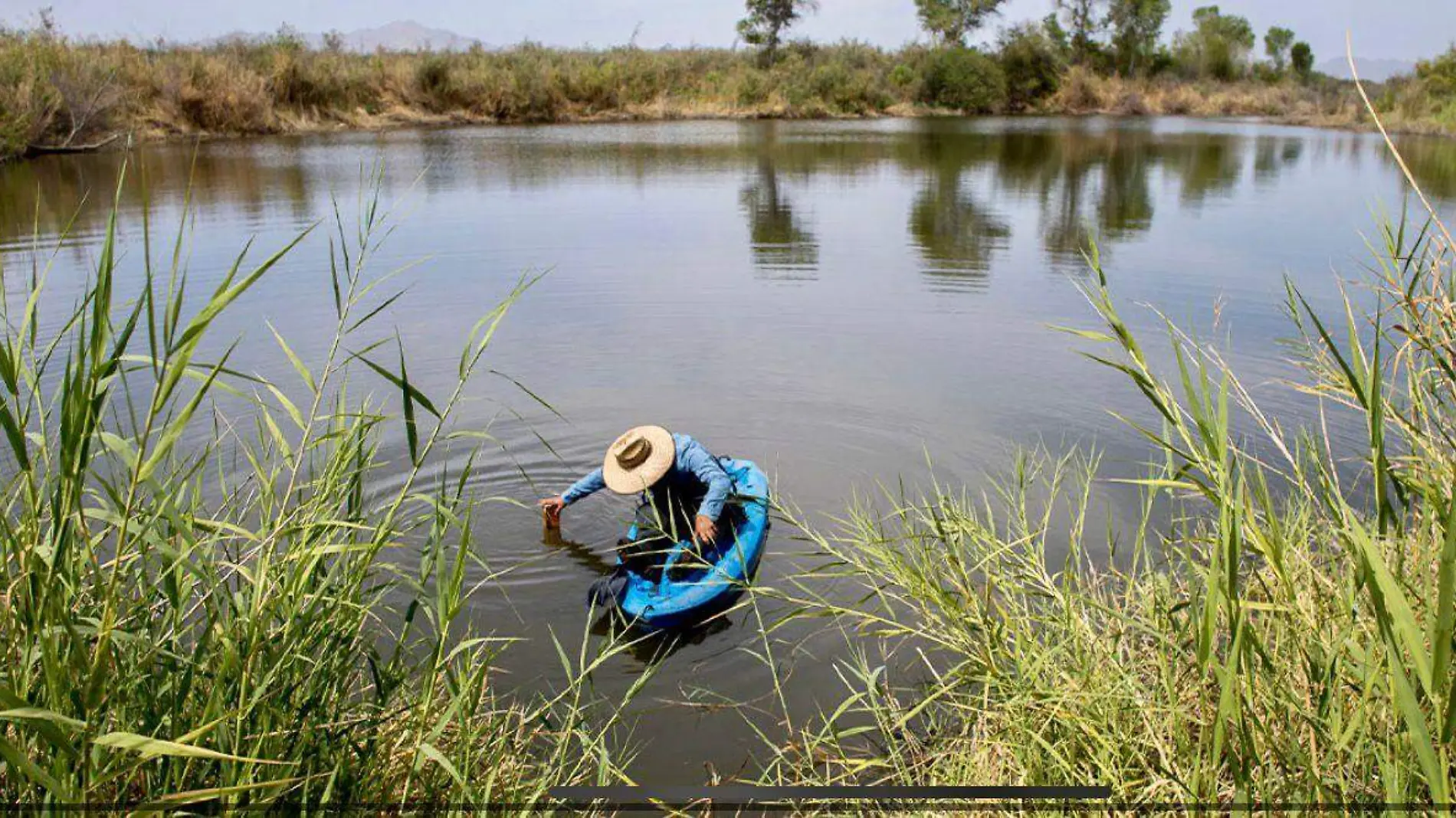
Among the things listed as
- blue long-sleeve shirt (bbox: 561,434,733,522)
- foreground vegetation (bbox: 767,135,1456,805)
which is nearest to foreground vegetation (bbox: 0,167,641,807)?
foreground vegetation (bbox: 767,135,1456,805)

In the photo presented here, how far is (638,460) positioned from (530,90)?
34.6 m

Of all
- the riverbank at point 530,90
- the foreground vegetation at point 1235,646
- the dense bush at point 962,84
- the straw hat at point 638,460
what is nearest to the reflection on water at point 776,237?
the straw hat at point 638,460

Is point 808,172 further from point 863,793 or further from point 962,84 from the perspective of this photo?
point 962,84

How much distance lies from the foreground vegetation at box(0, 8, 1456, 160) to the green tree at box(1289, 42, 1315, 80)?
0.47ft

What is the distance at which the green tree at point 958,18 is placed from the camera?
188 feet

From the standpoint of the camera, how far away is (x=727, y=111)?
40.6 m

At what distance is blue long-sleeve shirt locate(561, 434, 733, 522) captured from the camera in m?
5.12

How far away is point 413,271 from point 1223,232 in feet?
35.9

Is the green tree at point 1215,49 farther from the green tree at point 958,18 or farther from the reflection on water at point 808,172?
the reflection on water at point 808,172

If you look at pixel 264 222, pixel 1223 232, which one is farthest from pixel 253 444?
pixel 1223 232

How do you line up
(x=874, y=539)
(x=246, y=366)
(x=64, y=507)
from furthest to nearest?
(x=246, y=366), (x=874, y=539), (x=64, y=507)

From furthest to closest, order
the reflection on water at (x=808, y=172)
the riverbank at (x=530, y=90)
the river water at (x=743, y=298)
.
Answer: the riverbank at (x=530, y=90), the reflection on water at (x=808, y=172), the river water at (x=743, y=298)

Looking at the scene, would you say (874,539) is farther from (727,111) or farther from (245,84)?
(727,111)

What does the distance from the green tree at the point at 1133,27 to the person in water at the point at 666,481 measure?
58289 millimetres
